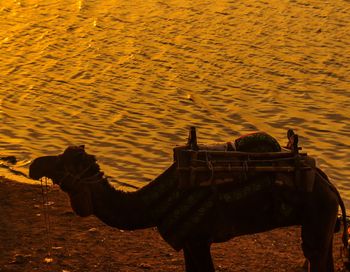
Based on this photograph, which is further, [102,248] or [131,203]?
[102,248]

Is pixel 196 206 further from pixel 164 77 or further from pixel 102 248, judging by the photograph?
pixel 164 77

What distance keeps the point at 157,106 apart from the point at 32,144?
4252 millimetres

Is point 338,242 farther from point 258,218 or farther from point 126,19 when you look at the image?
point 126,19

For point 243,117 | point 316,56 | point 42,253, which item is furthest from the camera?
point 316,56

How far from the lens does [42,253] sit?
11.7 metres

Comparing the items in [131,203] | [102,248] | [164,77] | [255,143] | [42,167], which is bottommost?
[164,77]

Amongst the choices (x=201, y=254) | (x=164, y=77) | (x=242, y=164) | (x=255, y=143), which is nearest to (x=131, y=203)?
(x=201, y=254)

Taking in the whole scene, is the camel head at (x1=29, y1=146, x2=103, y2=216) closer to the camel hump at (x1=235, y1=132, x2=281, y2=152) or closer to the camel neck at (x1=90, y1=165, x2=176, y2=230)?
the camel neck at (x1=90, y1=165, x2=176, y2=230)

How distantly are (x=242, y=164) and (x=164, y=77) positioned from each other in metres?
A: 15.5

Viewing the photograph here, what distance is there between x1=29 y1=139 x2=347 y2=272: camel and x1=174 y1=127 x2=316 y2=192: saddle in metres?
0.09

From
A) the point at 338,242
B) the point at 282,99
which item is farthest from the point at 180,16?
the point at 338,242

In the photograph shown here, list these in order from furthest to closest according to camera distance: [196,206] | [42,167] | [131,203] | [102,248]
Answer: [102,248] → [131,203] → [196,206] → [42,167]

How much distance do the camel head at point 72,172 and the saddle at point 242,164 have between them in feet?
2.80

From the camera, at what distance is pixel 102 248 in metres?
11.9
